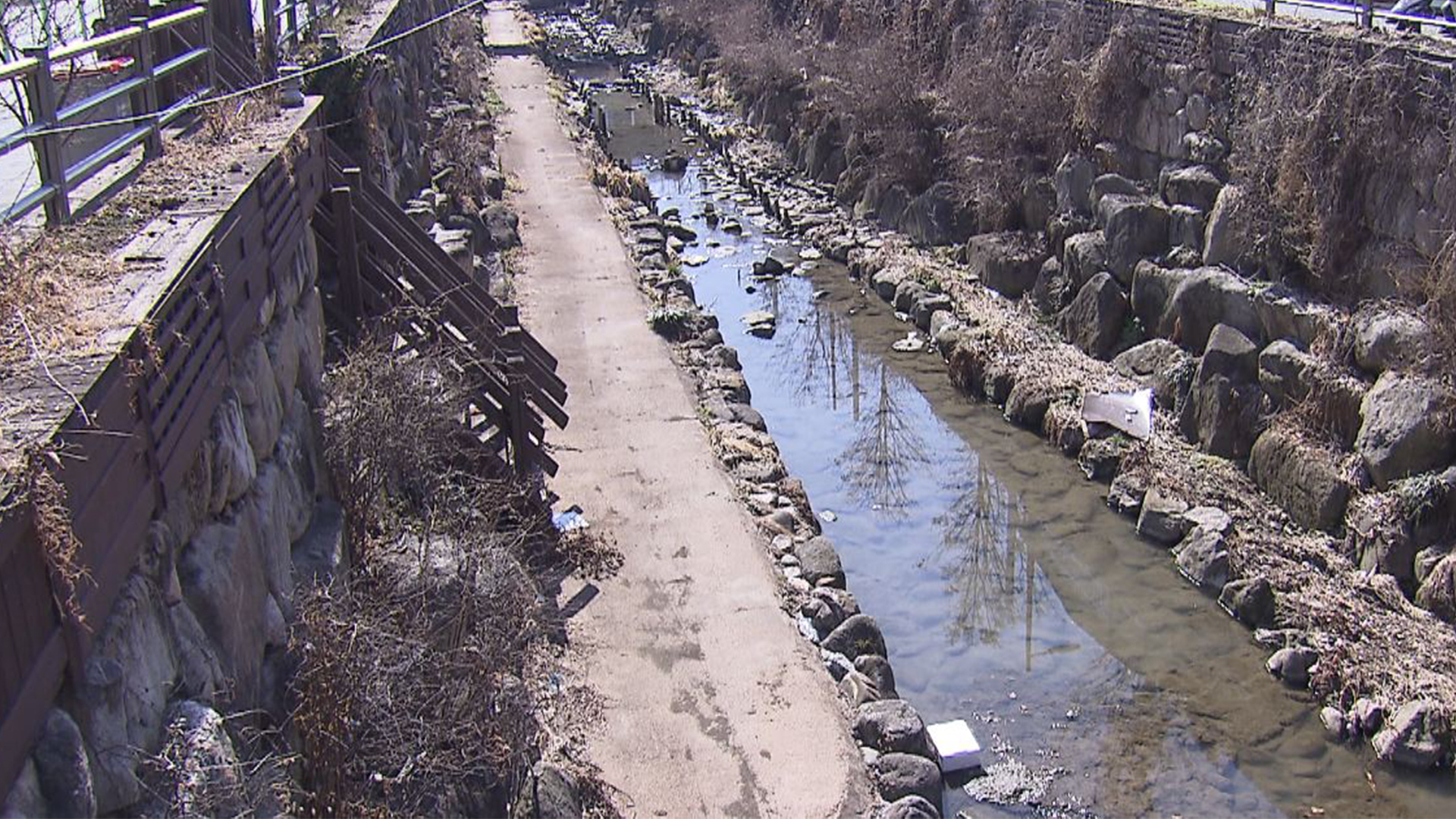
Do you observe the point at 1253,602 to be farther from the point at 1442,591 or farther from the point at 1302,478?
the point at 1302,478

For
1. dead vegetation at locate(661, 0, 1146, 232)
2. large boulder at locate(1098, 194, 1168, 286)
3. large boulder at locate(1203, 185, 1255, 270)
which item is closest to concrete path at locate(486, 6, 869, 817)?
large boulder at locate(1098, 194, 1168, 286)

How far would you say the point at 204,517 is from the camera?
6.01 metres

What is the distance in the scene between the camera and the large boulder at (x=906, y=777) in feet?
32.0

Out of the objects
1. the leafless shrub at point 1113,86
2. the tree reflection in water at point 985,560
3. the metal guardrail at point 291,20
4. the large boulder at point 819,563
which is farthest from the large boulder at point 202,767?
the leafless shrub at point 1113,86

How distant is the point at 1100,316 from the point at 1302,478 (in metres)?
5.29

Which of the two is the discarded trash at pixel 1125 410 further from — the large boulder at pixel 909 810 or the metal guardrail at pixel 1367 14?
the large boulder at pixel 909 810

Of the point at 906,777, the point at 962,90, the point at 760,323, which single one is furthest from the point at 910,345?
the point at 906,777

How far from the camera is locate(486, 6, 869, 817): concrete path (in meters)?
9.67

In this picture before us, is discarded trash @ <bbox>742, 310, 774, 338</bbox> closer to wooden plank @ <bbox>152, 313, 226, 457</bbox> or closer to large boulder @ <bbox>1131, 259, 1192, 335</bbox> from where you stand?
large boulder @ <bbox>1131, 259, 1192, 335</bbox>

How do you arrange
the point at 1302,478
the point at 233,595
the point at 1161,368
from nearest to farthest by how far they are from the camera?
the point at 233,595, the point at 1302,478, the point at 1161,368

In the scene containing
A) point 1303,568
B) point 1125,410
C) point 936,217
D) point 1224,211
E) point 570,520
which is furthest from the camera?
point 936,217

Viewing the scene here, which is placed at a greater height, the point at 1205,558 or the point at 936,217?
the point at 936,217

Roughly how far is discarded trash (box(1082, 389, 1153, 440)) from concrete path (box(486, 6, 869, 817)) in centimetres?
479

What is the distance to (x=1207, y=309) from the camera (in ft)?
56.9
